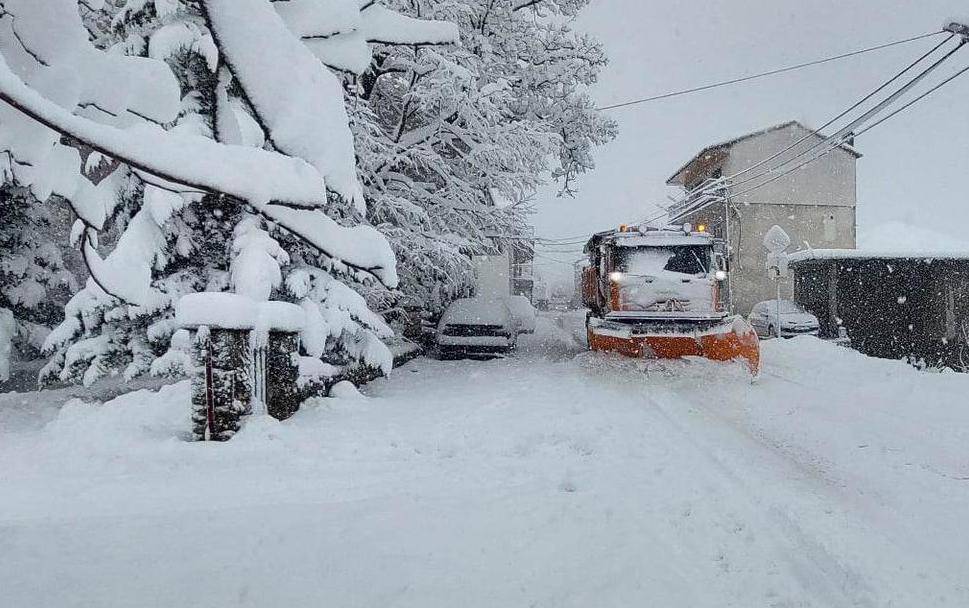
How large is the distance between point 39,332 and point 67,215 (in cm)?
275

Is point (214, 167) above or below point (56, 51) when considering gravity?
below

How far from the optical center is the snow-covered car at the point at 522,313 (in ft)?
50.6

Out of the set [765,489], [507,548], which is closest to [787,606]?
[507,548]

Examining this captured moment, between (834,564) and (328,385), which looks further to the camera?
(328,385)

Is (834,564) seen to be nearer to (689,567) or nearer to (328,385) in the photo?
(689,567)

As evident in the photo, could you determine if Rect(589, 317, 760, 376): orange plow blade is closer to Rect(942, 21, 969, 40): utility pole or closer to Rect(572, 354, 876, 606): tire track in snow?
Rect(572, 354, 876, 606): tire track in snow

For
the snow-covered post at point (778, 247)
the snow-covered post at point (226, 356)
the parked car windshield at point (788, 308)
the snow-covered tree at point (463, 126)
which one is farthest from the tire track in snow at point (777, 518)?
the parked car windshield at point (788, 308)

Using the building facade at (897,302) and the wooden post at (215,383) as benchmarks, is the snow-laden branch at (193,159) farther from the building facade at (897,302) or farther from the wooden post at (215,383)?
the building facade at (897,302)

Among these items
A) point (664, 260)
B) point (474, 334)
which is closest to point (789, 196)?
point (664, 260)

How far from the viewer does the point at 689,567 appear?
300 cm

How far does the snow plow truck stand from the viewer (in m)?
9.92

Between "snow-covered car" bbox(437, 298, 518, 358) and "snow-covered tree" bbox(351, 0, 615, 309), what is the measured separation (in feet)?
2.75

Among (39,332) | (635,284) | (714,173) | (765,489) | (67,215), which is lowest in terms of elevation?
(765,489)

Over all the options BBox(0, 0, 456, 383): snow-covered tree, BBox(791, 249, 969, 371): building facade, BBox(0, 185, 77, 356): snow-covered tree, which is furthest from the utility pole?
BBox(0, 185, 77, 356): snow-covered tree
